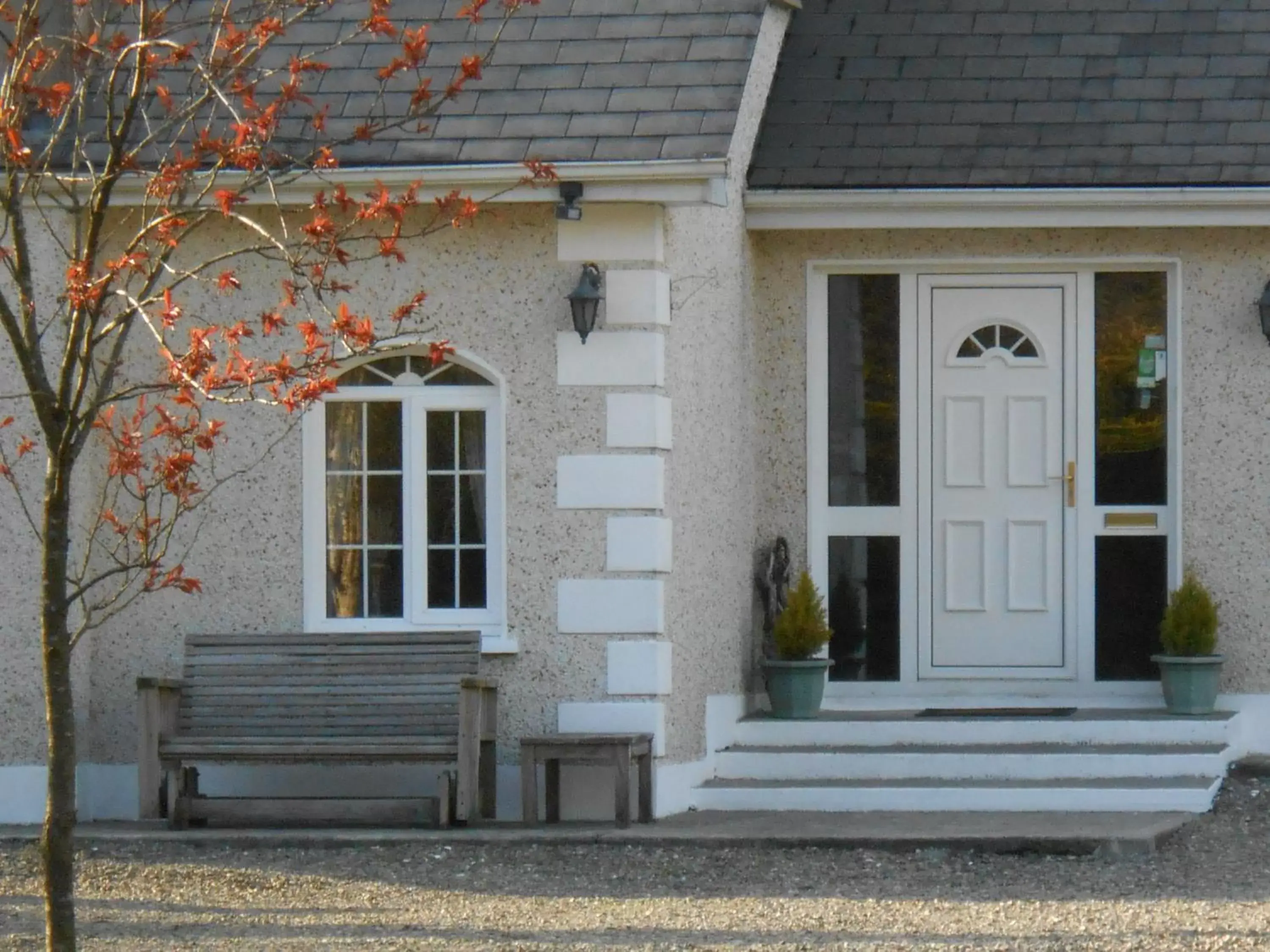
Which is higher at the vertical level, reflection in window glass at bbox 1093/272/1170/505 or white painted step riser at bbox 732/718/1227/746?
reflection in window glass at bbox 1093/272/1170/505

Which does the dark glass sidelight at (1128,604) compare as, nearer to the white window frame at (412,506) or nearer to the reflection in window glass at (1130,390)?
the reflection in window glass at (1130,390)

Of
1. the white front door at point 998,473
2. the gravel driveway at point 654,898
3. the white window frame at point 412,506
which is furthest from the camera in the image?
the white front door at point 998,473

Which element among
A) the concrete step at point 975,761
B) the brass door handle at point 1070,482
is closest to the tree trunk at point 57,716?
the concrete step at point 975,761

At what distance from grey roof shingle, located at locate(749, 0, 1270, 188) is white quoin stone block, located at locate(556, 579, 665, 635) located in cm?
251

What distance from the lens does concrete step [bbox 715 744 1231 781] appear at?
970 cm

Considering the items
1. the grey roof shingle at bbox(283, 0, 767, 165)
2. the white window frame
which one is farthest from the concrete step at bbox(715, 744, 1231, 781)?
the grey roof shingle at bbox(283, 0, 767, 165)

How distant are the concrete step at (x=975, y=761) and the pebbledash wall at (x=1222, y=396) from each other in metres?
0.75

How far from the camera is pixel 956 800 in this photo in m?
9.53

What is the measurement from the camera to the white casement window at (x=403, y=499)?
9.58 m

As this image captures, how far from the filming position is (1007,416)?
10.9 m

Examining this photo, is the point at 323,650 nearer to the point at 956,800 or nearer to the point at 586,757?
the point at 586,757

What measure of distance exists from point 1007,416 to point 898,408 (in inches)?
23.2

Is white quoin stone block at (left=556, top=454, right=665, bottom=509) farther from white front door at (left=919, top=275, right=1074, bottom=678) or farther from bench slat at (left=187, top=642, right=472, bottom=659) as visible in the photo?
white front door at (left=919, top=275, right=1074, bottom=678)

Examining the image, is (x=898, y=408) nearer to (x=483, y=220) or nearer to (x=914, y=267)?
(x=914, y=267)
